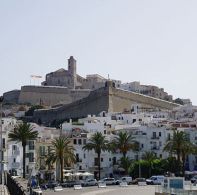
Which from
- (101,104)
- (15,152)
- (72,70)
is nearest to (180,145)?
(15,152)

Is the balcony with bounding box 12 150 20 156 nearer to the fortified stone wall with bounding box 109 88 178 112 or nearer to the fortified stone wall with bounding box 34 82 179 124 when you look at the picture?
the fortified stone wall with bounding box 34 82 179 124

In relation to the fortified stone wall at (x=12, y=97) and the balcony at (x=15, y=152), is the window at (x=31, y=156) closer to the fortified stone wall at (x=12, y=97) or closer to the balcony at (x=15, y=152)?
the balcony at (x=15, y=152)

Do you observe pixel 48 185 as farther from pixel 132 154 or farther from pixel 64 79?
pixel 64 79

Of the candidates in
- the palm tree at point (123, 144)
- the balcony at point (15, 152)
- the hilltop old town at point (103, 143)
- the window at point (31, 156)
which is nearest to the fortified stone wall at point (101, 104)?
the hilltop old town at point (103, 143)

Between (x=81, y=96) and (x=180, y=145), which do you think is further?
(x=81, y=96)

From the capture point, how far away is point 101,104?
127500 millimetres

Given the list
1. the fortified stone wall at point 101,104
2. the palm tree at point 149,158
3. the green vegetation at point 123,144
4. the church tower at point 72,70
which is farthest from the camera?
the church tower at point 72,70

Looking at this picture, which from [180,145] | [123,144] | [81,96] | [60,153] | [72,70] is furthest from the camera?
[72,70]

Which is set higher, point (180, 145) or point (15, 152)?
point (180, 145)

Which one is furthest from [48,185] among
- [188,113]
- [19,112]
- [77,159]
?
[19,112]

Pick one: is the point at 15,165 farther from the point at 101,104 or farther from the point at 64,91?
the point at 64,91

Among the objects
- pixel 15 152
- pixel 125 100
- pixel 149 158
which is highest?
pixel 125 100

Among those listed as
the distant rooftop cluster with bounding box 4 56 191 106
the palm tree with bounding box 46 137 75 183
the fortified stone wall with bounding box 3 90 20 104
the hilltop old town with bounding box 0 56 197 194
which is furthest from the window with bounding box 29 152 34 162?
the fortified stone wall with bounding box 3 90 20 104

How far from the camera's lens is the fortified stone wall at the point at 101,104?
416ft
